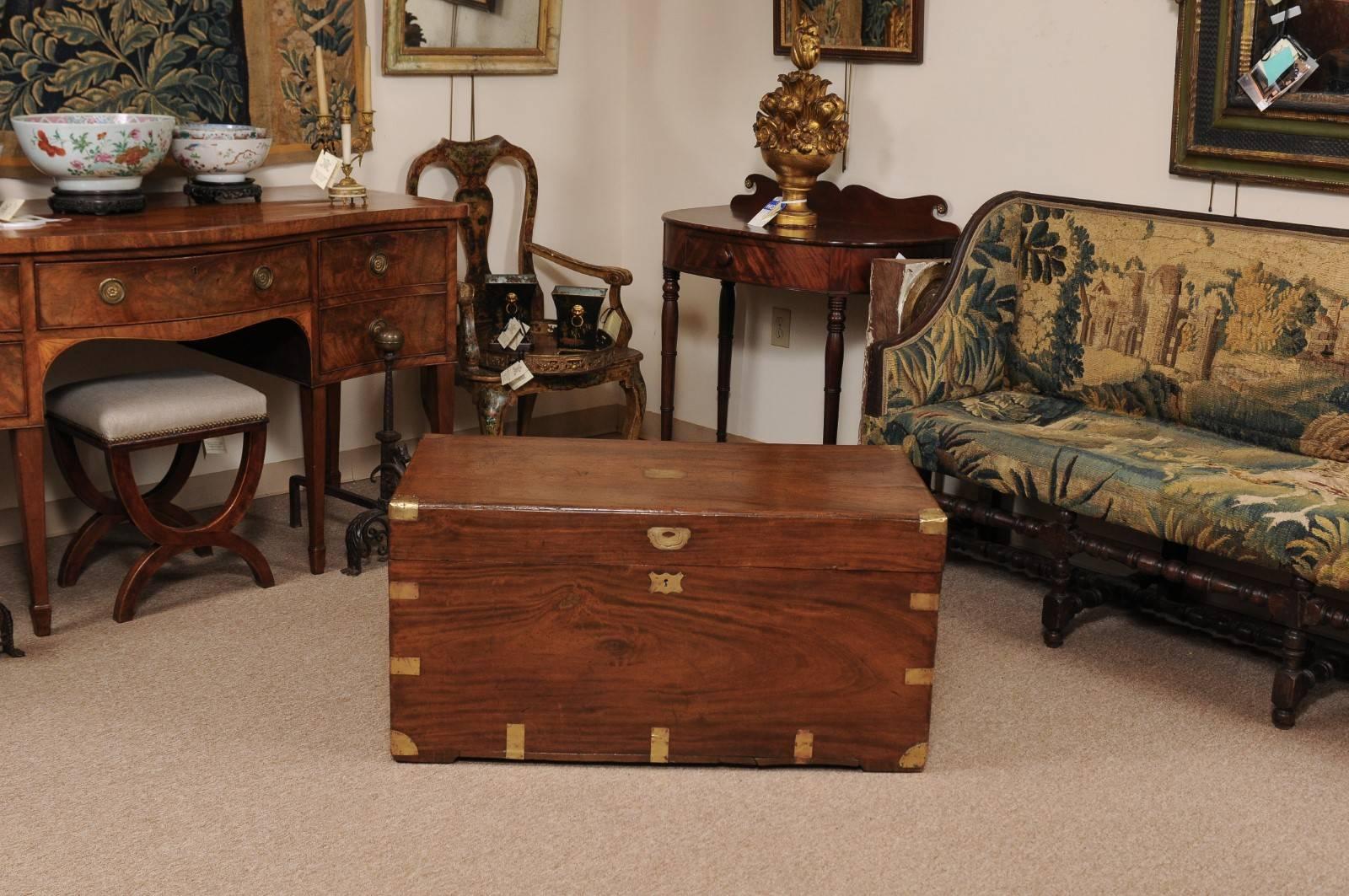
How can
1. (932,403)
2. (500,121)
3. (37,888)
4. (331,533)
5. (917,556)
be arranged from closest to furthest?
(37,888), (917,556), (932,403), (331,533), (500,121)

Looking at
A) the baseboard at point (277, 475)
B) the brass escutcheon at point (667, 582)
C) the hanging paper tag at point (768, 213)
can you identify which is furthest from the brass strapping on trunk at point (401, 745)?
the hanging paper tag at point (768, 213)

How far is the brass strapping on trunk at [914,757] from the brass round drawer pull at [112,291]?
1.96 meters

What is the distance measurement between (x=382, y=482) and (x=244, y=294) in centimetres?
67

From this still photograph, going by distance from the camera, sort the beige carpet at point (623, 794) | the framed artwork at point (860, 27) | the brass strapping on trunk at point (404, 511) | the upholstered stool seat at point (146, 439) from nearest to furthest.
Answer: the beige carpet at point (623, 794) < the brass strapping on trunk at point (404, 511) < the upholstered stool seat at point (146, 439) < the framed artwork at point (860, 27)

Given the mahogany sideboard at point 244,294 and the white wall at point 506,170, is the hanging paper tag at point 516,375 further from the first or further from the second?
the white wall at point 506,170

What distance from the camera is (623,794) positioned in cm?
262

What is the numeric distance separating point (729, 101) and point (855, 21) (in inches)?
23.5

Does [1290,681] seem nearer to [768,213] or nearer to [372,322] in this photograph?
[768,213]

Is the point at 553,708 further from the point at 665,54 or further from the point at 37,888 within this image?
the point at 665,54

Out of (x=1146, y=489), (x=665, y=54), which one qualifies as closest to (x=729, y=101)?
(x=665, y=54)

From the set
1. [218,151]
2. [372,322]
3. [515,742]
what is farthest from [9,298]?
[515,742]

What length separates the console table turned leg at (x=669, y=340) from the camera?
167 inches

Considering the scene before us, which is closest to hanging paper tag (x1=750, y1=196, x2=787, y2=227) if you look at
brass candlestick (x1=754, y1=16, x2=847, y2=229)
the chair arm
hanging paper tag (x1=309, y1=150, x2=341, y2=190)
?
brass candlestick (x1=754, y1=16, x2=847, y2=229)

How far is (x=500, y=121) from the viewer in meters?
4.69
